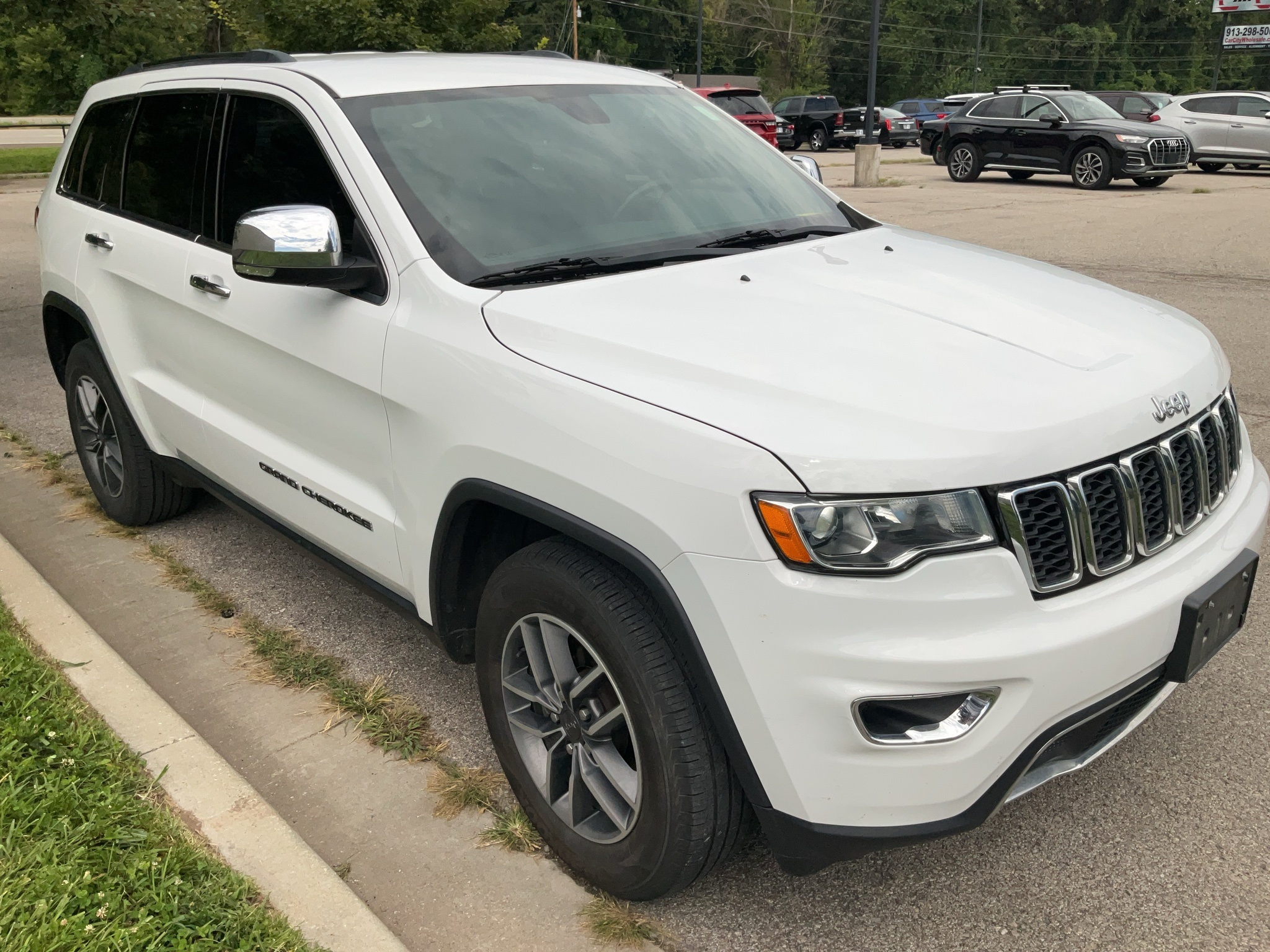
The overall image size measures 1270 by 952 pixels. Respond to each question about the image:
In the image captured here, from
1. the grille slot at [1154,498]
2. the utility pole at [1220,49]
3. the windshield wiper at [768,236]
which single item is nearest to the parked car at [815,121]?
the utility pole at [1220,49]

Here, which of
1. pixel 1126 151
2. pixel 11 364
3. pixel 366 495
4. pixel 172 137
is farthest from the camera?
pixel 1126 151

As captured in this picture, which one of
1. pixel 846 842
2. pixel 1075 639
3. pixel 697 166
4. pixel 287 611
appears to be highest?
pixel 697 166

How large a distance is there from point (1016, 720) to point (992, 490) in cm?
43

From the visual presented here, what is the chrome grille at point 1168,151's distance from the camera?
18.3 m

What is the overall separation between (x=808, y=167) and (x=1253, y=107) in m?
21.6

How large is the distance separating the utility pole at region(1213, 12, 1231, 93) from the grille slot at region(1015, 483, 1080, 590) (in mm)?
61688

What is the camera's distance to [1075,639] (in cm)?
212

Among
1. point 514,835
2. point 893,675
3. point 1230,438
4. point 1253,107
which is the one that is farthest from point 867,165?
point 893,675

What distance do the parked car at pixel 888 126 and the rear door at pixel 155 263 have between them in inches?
1424

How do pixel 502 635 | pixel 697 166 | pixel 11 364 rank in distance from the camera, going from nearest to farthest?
pixel 502 635 → pixel 697 166 → pixel 11 364

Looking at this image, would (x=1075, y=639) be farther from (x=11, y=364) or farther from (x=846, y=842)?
(x=11, y=364)

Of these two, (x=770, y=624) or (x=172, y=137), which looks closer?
(x=770, y=624)

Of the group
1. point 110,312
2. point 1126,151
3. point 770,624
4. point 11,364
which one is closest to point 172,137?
point 110,312

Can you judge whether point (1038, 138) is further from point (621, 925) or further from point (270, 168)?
point (621, 925)
